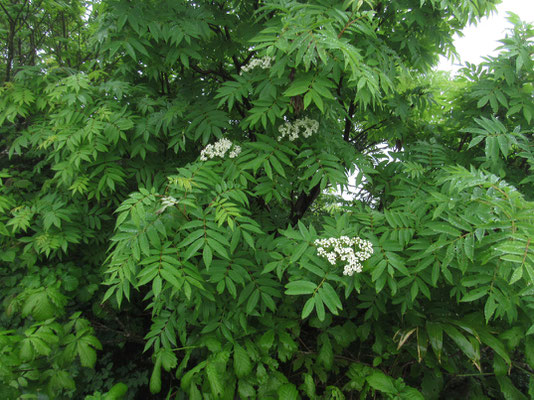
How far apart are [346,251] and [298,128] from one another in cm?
88

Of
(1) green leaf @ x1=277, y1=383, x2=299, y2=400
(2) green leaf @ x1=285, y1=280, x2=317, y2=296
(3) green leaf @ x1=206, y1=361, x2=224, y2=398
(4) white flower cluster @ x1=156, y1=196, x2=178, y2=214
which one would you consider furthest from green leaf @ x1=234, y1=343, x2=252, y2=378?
(4) white flower cluster @ x1=156, y1=196, x2=178, y2=214

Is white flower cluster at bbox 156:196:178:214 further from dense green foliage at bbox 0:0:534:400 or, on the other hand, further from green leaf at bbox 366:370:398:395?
green leaf at bbox 366:370:398:395

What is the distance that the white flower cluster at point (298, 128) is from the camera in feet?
6.77

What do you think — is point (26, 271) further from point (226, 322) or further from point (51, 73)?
point (226, 322)

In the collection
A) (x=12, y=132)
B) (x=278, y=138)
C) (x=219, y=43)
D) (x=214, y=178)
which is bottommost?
(x=214, y=178)

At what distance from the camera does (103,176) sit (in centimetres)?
240

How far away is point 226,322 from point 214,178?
0.91 metres

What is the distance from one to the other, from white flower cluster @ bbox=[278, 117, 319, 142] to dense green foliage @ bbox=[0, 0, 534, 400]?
14 millimetres

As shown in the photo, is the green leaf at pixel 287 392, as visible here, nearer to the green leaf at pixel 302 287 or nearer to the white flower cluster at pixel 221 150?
the green leaf at pixel 302 287

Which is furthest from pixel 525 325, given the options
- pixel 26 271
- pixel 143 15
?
pixel 26 271

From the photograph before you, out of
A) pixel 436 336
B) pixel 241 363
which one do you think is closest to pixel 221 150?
pixel 241 363

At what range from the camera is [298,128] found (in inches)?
82.4

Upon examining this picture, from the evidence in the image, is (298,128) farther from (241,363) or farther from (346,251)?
(241,363)

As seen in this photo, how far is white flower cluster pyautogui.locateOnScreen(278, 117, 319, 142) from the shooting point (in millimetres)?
2064
